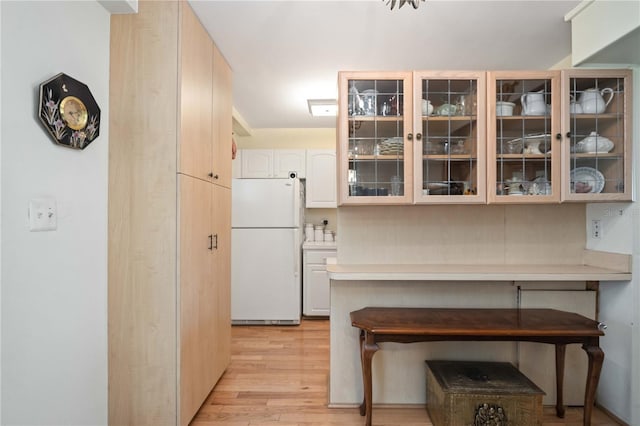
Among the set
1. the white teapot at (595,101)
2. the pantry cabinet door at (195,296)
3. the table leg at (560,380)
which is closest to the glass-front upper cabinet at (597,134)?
the white teapot at (595,101)

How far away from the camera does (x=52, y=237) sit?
1186 mm

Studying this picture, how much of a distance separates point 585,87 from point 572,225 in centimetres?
88

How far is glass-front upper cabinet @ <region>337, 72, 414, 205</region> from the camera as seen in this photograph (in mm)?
1974

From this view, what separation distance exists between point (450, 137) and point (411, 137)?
0.25m

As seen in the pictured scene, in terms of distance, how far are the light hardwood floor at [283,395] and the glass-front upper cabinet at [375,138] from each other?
135 cm

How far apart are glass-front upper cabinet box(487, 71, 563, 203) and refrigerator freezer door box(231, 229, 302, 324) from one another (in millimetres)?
2312

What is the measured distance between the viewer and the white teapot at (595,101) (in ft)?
6.38

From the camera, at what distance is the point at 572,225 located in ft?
7.21

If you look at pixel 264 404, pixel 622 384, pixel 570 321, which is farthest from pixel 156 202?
pixel 622 384

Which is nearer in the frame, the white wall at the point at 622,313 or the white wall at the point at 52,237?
the white wall at the point at 52,237

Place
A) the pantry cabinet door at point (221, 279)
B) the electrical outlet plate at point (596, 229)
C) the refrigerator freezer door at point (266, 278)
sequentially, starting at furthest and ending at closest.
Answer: the refrigerator freezer door at point (266, 278) → the pantry cabinet door at point (221, 279) → the electrical outlet plate at point (596, 229)

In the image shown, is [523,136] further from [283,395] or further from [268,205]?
[268,205]

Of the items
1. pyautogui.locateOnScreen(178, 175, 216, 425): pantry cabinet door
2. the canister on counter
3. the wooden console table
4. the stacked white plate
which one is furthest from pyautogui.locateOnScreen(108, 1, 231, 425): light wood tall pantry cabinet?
the canister on counter

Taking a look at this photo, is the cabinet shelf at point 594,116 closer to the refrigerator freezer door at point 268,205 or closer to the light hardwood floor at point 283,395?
the light hardwood floor at point 283,395
